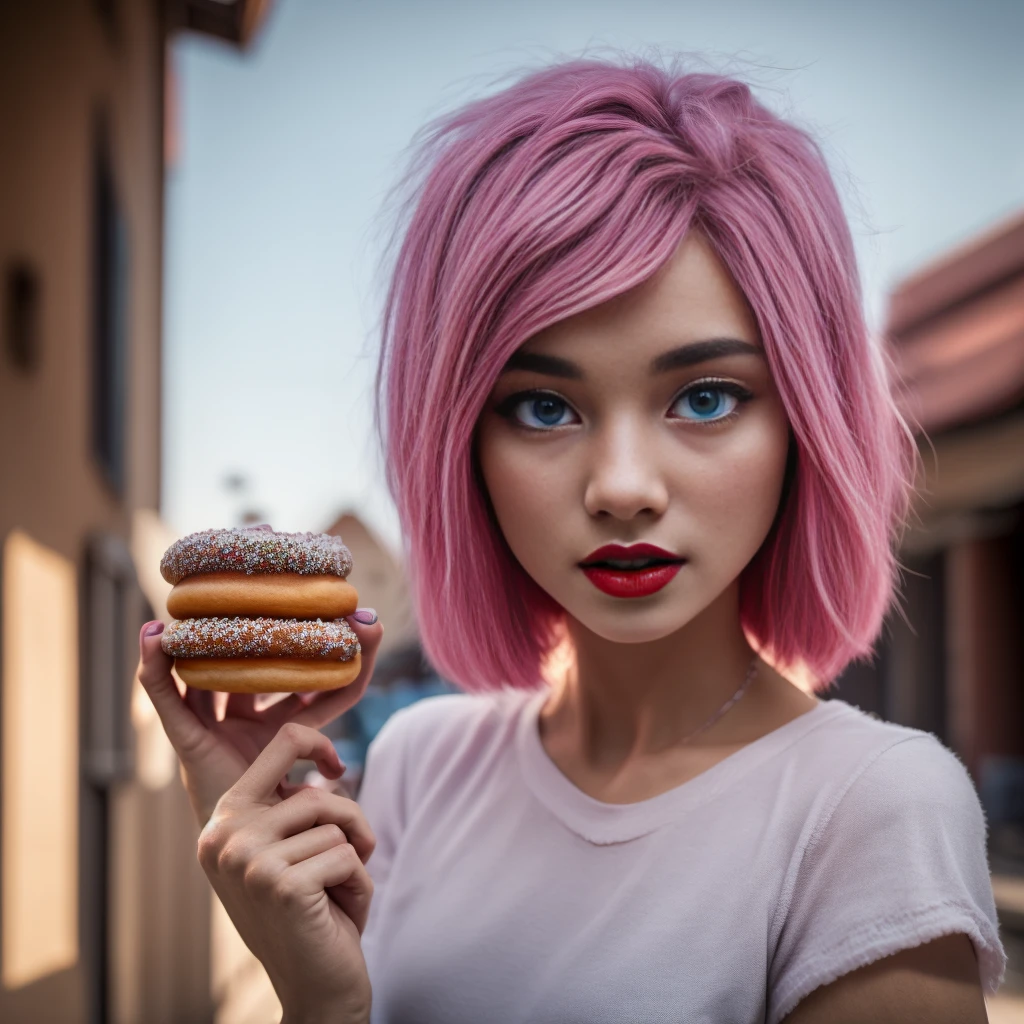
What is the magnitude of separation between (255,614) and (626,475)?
43 centimetres

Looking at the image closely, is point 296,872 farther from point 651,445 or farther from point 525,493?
point 651,445

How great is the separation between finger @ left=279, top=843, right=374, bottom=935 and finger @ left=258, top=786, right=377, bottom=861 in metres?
0.03

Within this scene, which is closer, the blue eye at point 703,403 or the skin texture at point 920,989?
the skin texture at point 920,989

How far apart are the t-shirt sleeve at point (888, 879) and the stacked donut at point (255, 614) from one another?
577 millimetres

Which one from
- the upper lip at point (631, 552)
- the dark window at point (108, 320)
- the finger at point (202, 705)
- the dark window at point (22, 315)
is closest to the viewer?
the upper lip at point (631, 552)

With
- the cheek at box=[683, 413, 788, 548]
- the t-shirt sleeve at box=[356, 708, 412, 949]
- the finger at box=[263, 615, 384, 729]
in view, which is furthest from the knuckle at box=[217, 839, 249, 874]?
the cheek at box=[683, 413, 788, 548]

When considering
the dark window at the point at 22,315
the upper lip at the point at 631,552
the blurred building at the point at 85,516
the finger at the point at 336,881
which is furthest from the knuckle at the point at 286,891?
the dark window at the point at 22,315

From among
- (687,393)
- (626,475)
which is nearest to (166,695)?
(626,475)

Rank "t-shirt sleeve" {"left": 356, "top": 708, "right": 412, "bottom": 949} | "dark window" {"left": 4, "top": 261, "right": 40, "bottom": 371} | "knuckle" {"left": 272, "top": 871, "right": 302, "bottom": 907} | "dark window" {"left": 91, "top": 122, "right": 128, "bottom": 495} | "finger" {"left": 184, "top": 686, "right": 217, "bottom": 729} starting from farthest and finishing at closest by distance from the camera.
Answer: "dark window" {"left": 91, "top": 122, "right": 128, "bottom": 495} < "dark window" {"left": 4, "top": 261, "right": 40, "bottom": 371} < "t-shirt sleeve" {"left": 356, "top": 708, "right": 412, "bottom": 949} < "finger" {"left": 184, "top": 686, "right": 217, "bottom": 729} < "knuckle" {"left": 272, "top": 871, "right": 302, "bottom": 907}

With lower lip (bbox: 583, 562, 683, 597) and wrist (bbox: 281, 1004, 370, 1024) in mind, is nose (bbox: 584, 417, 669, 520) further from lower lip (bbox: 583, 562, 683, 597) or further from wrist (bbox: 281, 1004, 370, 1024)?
wrist (bbox: 281, 1004, 370, 1024)

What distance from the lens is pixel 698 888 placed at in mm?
1142

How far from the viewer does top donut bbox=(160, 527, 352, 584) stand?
1.08 metres

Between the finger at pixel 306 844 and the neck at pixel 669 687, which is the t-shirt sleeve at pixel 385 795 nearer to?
the neck at pixel 669 687

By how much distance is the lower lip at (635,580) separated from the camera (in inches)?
43.6
